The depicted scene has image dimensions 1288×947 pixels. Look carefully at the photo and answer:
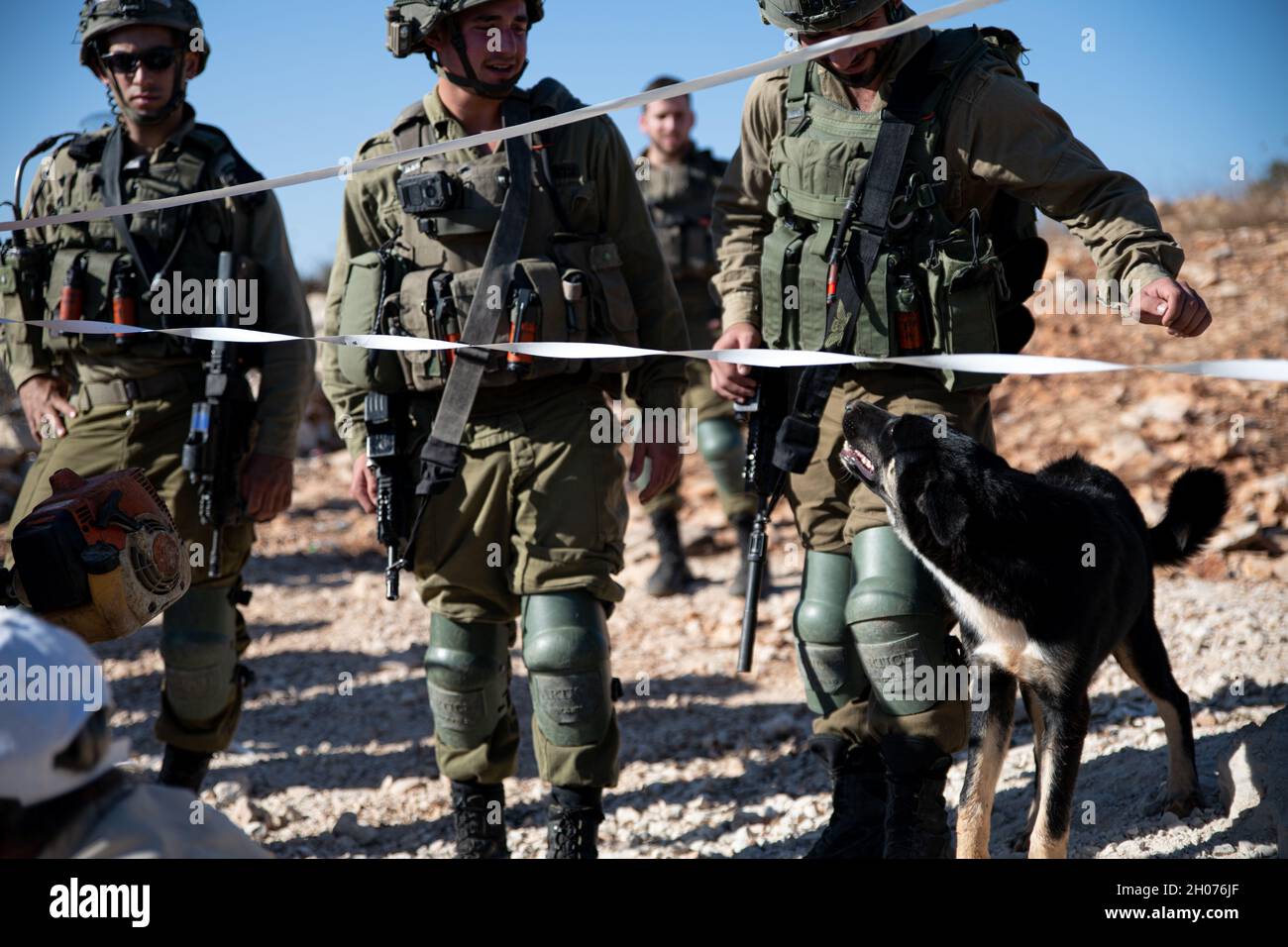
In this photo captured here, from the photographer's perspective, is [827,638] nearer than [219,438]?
Yes

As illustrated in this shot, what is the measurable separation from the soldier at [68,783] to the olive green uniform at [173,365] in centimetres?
276

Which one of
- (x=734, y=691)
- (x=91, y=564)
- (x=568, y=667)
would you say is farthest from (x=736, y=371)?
(x=734, y=691)

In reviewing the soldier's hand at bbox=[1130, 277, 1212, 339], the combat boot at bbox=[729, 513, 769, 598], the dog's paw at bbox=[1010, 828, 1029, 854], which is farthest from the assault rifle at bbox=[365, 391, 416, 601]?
the combat boot at bbox=[729, 513, 769, 598]

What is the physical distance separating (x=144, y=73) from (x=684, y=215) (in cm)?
467

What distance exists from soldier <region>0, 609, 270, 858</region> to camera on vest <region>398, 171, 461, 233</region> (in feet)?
7.42

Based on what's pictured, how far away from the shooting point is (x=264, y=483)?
477 centimetres

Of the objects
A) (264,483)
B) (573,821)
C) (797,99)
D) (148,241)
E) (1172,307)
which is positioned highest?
(797,99)

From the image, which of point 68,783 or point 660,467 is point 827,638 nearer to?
point 660,467

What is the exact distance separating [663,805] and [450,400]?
7.13ft

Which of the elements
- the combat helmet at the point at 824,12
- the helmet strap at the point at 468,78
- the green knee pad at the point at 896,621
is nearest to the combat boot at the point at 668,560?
the helmet strap at the point at 468,78

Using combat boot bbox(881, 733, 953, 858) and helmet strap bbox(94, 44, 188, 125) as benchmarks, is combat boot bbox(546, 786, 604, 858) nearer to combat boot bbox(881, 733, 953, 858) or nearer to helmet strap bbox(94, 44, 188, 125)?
combat boot bbox(881, 733, 953, 858)

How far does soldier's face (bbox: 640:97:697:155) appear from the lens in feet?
29.3

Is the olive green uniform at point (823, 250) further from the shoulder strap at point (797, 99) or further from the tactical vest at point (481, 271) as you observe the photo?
the tactical vest at point (481, 271)
